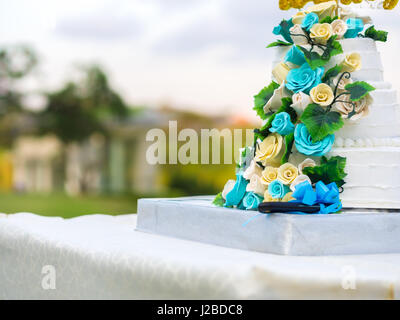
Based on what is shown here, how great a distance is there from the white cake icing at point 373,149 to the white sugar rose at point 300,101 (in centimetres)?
11

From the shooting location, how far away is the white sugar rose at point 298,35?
138 cm

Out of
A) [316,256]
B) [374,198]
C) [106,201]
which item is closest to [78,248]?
[316,256]

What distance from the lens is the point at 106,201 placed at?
289 inches

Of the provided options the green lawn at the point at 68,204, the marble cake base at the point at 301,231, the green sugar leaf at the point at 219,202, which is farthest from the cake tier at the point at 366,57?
the green lawn at the point at 68,204

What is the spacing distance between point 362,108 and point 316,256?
0.38 m

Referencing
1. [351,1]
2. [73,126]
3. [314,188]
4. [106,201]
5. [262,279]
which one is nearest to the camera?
[262,279]

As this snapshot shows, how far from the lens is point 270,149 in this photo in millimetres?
1311

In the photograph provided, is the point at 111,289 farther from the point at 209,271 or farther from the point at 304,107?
the point at 304,107

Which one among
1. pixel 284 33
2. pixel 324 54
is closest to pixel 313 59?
pixel 324 54

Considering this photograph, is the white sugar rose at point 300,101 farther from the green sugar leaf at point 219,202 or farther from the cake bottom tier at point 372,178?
the green sugar leaf at point 219,202

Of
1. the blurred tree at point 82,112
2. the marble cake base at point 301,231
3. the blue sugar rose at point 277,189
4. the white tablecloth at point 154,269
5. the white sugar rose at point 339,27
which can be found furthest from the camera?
the blurred tree at point 82,112

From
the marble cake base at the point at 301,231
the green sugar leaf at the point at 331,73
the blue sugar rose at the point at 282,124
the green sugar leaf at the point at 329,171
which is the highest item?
the green sugar leaf at the point at 331,73

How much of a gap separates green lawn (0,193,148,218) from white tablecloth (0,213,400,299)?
17.8 feet

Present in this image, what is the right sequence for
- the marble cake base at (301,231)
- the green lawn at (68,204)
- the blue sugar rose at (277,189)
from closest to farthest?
the marble cake base at (301,231) → the blue sugar rose at (277,189) → the green lawn at (68,204)
